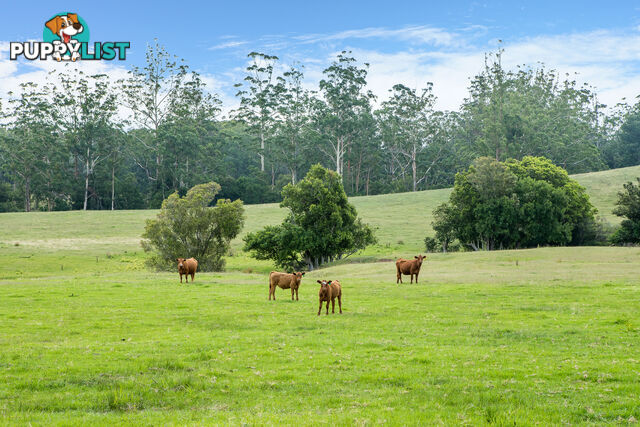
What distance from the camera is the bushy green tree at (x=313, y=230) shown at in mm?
54094

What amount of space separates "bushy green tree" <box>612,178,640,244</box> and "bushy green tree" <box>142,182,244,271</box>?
38.5 meters

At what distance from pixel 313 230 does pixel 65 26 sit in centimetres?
3627

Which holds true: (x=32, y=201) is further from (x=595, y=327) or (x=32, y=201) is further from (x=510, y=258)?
(x=595, y=327)

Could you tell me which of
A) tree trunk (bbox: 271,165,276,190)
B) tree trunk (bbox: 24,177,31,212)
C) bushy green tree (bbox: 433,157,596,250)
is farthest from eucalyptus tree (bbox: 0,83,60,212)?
bushy green tree (bbox: 433,157,596,250)

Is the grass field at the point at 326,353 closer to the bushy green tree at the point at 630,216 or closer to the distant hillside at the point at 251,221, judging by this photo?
the bushy green tree at the point at 630,216

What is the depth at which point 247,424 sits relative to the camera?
8.73 metres

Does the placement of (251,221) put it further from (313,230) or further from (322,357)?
(322,357)

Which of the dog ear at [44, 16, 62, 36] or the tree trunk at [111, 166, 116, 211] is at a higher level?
the dog ear at [44, 16, 62, 36]

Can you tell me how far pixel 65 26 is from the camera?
2459 inches

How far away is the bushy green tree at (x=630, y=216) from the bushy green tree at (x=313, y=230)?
2542cm

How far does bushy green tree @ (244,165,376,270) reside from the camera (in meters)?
54.1

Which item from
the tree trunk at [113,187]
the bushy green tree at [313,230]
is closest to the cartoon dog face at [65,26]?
the bushy green tree at [313,230]

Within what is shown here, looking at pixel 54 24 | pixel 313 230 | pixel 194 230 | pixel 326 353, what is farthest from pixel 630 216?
pixel 54 24

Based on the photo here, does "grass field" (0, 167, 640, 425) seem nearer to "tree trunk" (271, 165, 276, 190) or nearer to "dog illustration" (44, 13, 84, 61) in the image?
"dog illustration" (44, 13, 84, 61)
